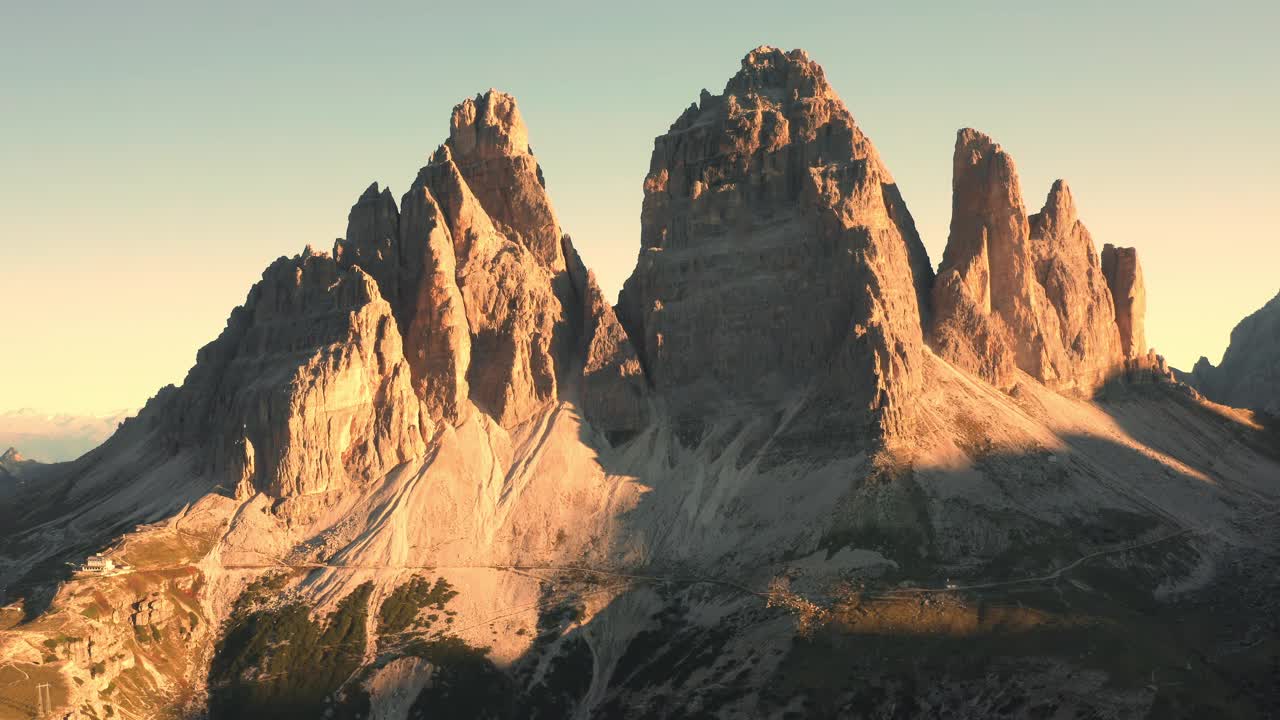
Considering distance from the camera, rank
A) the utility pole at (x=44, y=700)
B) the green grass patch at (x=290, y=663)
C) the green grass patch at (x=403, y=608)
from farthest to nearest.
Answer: the green grass patch at (x=403, y=608), the green grass patch at (x=290, y=663), the utility pole at (x=44, y=700)

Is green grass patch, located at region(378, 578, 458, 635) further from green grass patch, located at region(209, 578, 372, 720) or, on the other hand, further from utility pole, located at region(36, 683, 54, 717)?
utility pole, located at region(36, 683, 54, 717)

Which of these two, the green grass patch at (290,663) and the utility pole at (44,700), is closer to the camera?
the utility pole at (44,700)

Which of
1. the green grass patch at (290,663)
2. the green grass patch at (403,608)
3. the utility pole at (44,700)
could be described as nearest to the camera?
the utility pole at (44,700)

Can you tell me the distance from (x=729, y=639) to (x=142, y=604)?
9178 cm

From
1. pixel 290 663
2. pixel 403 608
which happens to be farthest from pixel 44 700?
pixel 403 608

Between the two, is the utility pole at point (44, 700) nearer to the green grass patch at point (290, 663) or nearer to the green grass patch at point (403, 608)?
the green grass patch at point (290, 663)

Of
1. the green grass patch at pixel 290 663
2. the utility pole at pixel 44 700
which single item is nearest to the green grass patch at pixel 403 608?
the green grass patch at pixel 290 663

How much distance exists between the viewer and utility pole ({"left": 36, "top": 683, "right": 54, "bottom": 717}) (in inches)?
6594

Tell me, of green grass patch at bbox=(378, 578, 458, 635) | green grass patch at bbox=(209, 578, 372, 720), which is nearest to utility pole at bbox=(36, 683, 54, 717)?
green grass patch at bbox=(209, 578, 372, 720)

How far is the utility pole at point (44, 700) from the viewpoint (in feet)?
550

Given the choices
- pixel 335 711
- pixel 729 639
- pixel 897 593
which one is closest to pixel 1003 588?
pixel 897 593

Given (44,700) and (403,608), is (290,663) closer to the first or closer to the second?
(403,608)

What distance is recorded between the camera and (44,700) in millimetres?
169500

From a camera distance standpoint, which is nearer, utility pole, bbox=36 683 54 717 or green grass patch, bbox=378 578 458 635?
utility pole, bbox=36 683 54 717
